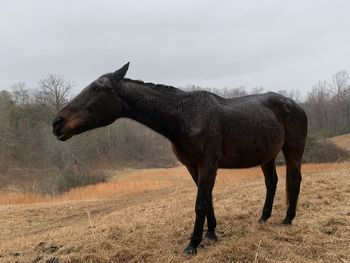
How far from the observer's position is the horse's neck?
5.18 meters

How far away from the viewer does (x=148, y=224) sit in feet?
22.9

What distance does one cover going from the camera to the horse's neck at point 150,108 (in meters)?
5.18

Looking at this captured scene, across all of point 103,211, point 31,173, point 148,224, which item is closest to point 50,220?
point 103,211

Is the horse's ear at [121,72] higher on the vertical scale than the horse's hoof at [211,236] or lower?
higher

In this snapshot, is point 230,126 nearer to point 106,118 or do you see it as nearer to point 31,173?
point 106,118

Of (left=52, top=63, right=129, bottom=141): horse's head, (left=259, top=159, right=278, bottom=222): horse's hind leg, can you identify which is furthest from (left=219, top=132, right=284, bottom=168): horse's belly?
(left=52, top=63, right=129, bottom=141): horse's head

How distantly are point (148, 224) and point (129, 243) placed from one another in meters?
1.32

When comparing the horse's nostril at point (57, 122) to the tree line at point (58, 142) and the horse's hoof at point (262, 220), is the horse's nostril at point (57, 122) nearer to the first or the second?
the horse's hoof at point (262, 220)

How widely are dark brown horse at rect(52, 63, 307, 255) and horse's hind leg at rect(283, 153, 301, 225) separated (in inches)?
21.1

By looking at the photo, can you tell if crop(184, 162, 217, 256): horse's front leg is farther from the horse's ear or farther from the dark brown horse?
the horse's ear

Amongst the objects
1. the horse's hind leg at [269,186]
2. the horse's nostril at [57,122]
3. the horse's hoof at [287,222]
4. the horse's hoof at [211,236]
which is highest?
the horse's nostril at [57,122]

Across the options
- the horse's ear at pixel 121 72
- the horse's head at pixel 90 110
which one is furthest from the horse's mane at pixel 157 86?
the horse's head at pixel 90 110

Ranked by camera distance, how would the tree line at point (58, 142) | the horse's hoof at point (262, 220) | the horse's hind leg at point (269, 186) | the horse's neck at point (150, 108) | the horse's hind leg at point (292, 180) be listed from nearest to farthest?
the horse's neck at point (150, 108) < the horse's hind leg at point (292, 180) < the horse's hoof at point (262, 220) < the horse's hind leg at point (269, 186) < the tree line at point (58, 142)

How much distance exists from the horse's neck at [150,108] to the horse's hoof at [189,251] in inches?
55.9
